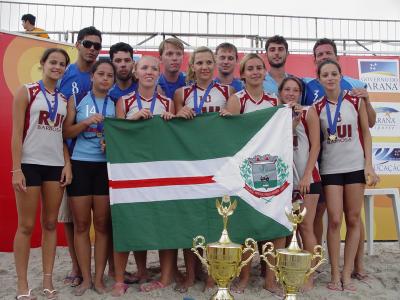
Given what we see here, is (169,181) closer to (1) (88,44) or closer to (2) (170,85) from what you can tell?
(2) (170,85)

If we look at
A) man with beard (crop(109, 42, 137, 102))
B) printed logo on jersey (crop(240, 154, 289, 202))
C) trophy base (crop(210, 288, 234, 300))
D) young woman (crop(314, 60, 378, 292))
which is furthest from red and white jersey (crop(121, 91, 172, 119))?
trophy base (crop(210, 288, 234, 300))

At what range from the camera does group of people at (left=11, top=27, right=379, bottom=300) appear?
3123mm

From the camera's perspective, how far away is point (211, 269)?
2.16 meters

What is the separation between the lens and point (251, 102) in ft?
11.4

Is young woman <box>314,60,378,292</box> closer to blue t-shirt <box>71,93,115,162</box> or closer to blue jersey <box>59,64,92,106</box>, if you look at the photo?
blue t-shirt <box>71,93,115,162</box>

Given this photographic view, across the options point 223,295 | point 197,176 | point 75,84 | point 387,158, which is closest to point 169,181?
point 197,176

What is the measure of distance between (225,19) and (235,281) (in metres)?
5.28

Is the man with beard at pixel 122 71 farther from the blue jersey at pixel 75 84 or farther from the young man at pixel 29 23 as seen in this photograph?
the young man at pixel 29 23

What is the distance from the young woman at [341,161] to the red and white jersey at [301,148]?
5.5 inches

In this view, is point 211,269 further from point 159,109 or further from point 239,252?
point 159,109

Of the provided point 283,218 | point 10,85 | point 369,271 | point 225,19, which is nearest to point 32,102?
point 283,218

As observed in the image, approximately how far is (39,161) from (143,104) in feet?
3.03

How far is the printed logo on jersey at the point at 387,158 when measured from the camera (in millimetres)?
5727

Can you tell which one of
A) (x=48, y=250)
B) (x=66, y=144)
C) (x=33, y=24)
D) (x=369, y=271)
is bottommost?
(x=369, y=271)
